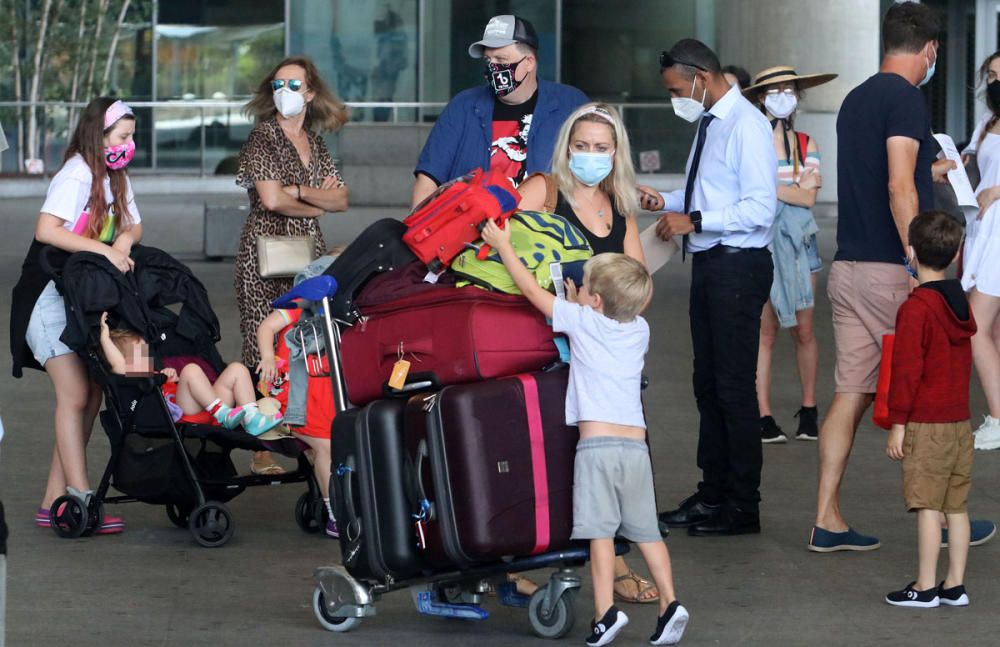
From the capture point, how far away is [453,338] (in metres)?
4.87

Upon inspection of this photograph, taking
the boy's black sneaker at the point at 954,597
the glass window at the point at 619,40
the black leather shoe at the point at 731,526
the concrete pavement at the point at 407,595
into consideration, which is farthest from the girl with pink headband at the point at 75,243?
the glass window at the point at 619,40

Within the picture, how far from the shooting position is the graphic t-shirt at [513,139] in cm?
634

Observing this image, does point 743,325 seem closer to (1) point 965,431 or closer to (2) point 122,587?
(1) point 965,431

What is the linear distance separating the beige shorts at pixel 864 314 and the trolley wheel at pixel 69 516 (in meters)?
2.94

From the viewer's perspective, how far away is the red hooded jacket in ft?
18.0

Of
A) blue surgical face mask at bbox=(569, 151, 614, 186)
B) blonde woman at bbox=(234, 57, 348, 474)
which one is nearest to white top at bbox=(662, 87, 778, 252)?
blue surgical face mask at bbox=(569, 151, 614, 186)

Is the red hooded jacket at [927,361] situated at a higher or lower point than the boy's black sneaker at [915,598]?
higher

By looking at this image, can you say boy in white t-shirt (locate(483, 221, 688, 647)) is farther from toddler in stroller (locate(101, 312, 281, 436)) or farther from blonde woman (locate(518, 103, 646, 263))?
toddler in stroller (locate(101, 312, 281, 436))

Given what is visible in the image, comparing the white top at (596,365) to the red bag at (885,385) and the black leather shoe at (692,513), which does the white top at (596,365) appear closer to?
the red bag at (885,385)

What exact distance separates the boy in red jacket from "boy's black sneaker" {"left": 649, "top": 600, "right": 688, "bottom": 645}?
964mm

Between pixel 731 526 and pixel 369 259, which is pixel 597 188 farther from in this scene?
pixel 731 526

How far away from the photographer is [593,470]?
4.89 meters

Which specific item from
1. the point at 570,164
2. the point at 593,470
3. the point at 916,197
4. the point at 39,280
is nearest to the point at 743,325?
the point at 916,197

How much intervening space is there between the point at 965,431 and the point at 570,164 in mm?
1607
